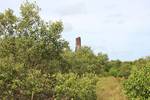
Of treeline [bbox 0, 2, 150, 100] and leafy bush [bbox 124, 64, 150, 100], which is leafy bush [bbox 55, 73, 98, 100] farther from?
leafy bush [bbox 124, 64, 150, 100]

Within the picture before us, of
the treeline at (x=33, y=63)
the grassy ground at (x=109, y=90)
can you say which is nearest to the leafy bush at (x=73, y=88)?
the treeline at (x=33, y=63)

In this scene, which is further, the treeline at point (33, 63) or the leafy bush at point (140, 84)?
the leafy bush at point (140, 84)

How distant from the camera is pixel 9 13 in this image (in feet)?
120

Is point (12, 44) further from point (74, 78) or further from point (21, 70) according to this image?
point (74, 78)

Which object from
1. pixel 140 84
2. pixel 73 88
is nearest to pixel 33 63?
pixel 73 88

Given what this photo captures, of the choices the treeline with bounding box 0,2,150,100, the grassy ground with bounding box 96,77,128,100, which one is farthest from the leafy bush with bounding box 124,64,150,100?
the grassy ground with bounding box 96,77,128,100

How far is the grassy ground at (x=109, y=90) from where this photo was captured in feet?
229

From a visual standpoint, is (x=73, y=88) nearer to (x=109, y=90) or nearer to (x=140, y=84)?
(x=140, y=84)

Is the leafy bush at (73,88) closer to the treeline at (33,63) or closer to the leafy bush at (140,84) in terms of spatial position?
the treeline at (33,63)

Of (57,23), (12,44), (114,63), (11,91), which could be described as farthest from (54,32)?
(114,63)

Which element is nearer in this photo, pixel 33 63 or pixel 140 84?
pixel 33 63

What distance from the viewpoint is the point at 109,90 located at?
3036 inches

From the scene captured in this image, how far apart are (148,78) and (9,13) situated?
44.4 feet

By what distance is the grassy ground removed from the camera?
69812 mm
